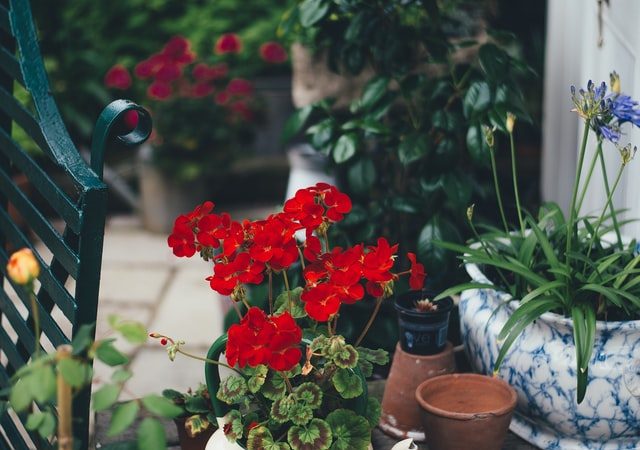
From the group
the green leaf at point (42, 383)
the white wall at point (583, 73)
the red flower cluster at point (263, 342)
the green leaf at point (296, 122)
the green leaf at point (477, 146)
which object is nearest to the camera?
the green leaf at point (42, 383)

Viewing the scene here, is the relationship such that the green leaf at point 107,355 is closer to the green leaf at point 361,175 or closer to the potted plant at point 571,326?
the potted plant at point 571,326

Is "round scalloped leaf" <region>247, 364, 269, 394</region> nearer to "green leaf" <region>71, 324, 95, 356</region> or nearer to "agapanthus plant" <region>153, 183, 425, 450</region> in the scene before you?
"agapanthus plant" <region>153, 183, 425, 450</region>

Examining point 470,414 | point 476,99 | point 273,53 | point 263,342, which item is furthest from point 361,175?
point 273,53

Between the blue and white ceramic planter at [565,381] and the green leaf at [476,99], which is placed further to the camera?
the green leaf at [476,99]

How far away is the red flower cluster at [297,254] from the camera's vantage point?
128cm

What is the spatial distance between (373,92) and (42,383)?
133cm

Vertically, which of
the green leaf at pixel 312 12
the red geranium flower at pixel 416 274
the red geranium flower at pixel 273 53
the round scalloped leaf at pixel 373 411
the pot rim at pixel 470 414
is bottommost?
the red geranium flower at pixel 273 53

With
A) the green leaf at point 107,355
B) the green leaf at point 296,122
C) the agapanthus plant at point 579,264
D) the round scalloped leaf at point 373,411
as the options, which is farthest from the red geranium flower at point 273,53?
the green leaf at point 107,355

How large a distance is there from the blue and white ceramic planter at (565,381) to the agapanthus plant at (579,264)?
0.10 feet

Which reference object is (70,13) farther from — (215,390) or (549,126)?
(215,390)

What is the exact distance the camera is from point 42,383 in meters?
0.92

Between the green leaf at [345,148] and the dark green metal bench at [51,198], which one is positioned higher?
the dark green metal bench at [51,198]

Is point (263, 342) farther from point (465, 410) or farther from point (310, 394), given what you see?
point (465, 410)

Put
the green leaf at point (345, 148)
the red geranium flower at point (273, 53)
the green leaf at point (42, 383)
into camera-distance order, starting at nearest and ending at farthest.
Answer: the green leaf at point (42, 383) → the green leaf at point (345, 148) → the red geranium flower at point (273, 53)
